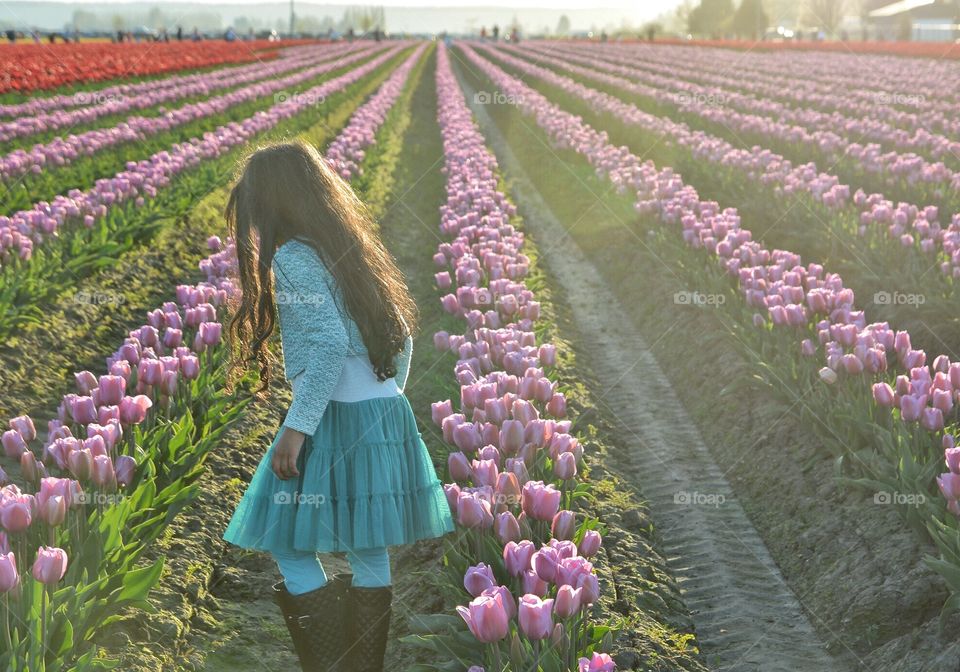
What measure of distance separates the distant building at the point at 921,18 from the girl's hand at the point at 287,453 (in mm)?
74251

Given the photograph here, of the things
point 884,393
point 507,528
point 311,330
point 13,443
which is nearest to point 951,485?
point 884,393

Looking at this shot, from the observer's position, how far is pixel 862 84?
25750 millimetres

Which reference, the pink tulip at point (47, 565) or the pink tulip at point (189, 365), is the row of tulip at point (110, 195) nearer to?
the pink tulip at point (189, 365)

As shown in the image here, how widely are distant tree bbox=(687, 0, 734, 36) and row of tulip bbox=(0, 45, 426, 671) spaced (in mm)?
86572

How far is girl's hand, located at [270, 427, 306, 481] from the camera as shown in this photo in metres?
3.61

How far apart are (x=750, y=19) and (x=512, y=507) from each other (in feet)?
259

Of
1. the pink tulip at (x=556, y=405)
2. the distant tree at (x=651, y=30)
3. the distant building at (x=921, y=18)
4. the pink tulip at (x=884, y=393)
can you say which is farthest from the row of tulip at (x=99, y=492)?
the distant building at (x=921, y=18)

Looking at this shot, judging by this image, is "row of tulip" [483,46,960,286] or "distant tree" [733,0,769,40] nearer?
"row of tulip" [483,46,960,286]

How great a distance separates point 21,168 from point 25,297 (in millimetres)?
5154

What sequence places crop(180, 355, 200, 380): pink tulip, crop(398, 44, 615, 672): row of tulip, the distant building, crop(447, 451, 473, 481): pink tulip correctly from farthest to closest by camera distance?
the distant building
crop(180, 355, 200, 380): pink tulip
crop(447, 451, 473, 481): pink tulip
crop(398, 44, 615, 672): row of tulip

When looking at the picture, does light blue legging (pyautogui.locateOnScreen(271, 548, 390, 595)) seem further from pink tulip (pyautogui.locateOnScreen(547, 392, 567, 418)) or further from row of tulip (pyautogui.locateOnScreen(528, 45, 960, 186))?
row of tulip (pyautogui.locateOnScreen(528, 45, 960, 186))

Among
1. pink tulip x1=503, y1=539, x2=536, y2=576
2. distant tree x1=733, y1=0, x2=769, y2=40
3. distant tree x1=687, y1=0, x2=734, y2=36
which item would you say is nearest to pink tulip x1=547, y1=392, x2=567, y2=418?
pink tulip x1=503, y1=539, x2=536, y2=576

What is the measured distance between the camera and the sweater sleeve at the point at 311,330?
11.9ft

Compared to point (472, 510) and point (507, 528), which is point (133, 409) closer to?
point (472, 510)
